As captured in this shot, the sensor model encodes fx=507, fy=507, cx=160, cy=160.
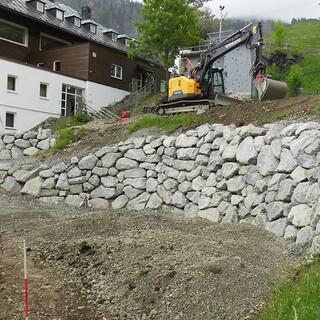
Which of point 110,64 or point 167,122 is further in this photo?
point 110,64

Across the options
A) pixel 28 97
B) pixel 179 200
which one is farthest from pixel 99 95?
pixel 179 200

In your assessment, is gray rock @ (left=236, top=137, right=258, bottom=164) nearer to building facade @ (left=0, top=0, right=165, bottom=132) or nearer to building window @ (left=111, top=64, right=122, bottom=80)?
building facade @ (left=0, top=0, right=165, bottom=132)

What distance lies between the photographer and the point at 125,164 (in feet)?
52.8

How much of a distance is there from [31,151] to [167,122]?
716 cm

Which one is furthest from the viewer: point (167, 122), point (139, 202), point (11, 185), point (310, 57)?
point (310, 57)

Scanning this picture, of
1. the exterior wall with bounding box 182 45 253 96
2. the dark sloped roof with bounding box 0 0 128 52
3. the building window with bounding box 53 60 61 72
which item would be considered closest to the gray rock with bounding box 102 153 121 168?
the dark sloped roof with bounding box 0 0 128 52

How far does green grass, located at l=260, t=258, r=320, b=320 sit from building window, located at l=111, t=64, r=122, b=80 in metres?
31.6

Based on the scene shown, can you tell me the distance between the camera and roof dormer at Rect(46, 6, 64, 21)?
3891 cm

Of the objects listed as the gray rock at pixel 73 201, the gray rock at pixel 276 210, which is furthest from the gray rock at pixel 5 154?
the gray rock at pixel 276 210

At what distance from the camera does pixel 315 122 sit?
449 inches

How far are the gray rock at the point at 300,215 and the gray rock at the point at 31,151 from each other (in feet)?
45.5

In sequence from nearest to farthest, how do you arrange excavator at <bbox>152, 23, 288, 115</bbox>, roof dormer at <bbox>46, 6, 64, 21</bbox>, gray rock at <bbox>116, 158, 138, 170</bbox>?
1. gray rock at <bbox>116, 158, 138, 170</bbox>
2. excavator at <bbox>152, 23, 288, 115</bbox>
3. roof dormer at <bbox>46, 6, 64, 21</bbox>

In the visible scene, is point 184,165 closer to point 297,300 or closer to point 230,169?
point 230,169

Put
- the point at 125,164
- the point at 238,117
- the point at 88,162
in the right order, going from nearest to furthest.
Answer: the point at 238,117 → the point at 125,164 → the point at 88,162
